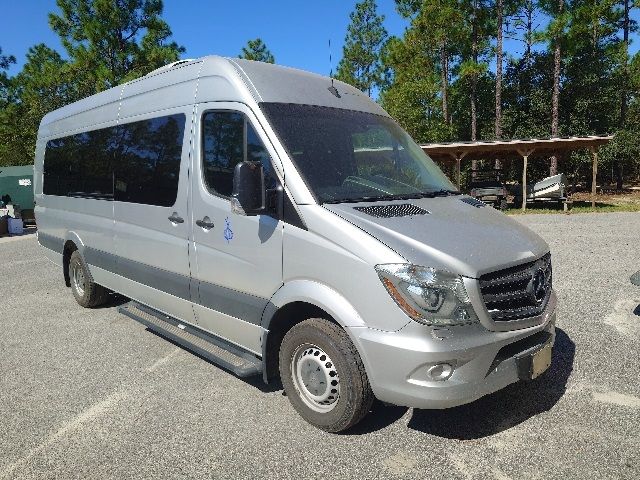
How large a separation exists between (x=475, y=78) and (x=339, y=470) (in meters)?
34.7

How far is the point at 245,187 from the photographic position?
301cm

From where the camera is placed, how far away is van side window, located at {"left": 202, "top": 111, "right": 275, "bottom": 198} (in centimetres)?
342

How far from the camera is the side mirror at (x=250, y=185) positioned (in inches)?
118

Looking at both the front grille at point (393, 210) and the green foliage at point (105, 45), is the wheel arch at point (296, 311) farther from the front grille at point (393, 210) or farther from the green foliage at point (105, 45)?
the green foliage at point (105, 45)

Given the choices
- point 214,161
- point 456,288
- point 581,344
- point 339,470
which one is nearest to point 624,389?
point 581,344

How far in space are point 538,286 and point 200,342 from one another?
3.06 metres

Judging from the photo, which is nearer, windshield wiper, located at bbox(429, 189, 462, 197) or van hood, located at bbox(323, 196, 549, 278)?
van hood, located at bbox(323, 196, 549, 278)

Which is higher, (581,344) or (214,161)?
(214,161)

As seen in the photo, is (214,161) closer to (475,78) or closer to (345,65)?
(475,78)

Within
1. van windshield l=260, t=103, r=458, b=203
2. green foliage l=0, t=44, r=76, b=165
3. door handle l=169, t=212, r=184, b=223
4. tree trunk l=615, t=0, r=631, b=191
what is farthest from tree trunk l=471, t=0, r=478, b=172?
door handle l=169, t=212, r=184, b=223

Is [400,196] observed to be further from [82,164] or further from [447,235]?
[82,164]

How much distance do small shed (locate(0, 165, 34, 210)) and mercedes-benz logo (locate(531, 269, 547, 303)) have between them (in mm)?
20951

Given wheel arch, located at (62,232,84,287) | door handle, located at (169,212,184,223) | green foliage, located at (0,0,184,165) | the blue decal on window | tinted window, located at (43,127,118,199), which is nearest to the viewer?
the blue decal on window

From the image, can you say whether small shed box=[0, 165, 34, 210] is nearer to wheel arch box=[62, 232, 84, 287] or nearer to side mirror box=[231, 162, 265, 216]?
wheel arch box=[62, 232, 84, 287]
